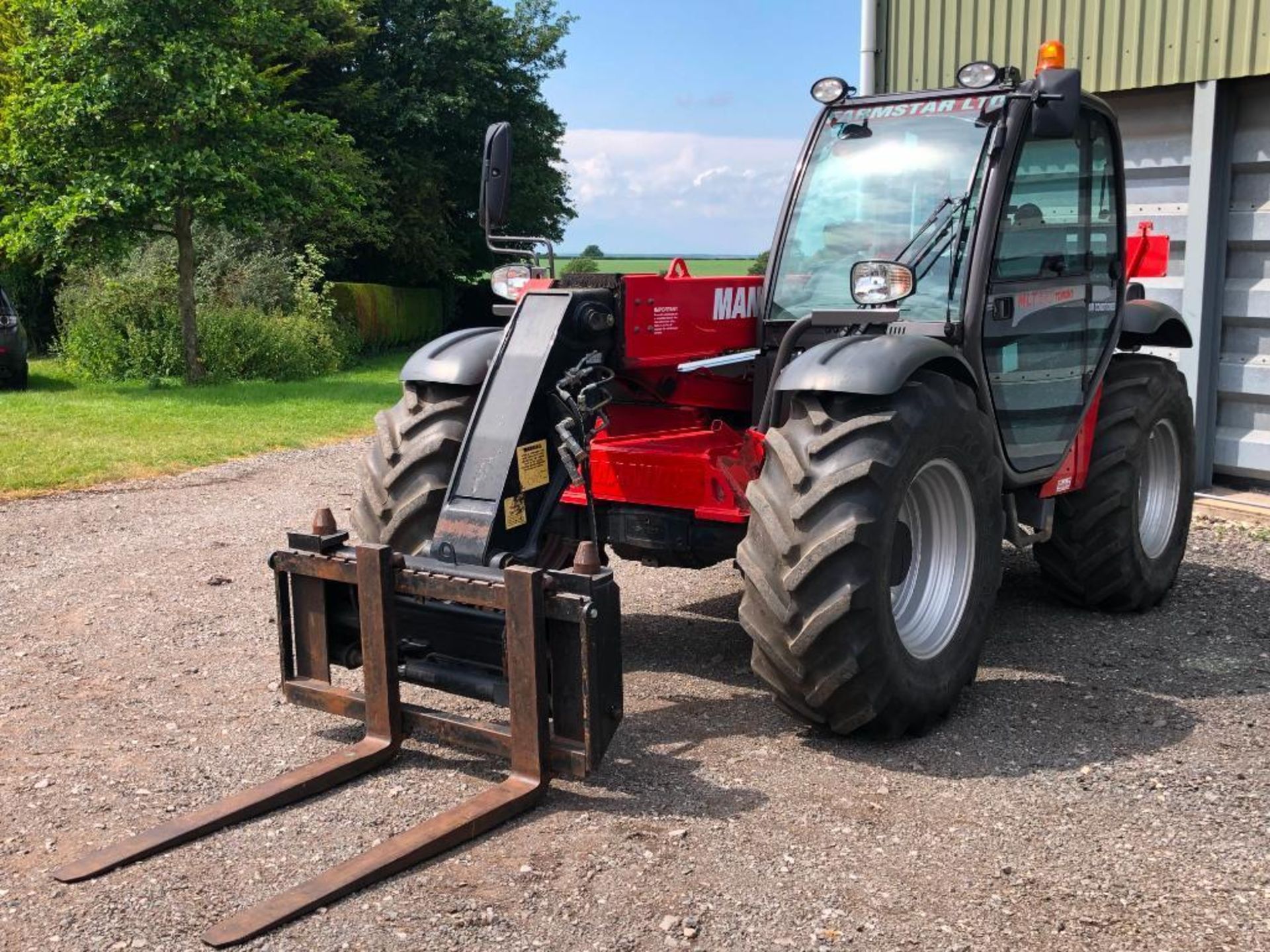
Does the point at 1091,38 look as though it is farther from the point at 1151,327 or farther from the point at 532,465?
the point at 532,465

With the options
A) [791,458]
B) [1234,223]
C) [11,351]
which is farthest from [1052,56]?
[11,351]

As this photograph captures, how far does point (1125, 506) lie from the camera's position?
21.4 ft

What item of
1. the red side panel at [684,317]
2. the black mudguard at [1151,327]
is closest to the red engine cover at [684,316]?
the red side panel at [684,317]

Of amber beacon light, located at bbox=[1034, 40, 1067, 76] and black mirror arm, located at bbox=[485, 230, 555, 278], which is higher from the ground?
amber beacon light, located at bbox=[1034, 40, 1067, 76]

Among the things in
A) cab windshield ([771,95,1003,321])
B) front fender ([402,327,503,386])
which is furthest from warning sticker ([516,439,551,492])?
cab windshield ([771,95,1003,321])

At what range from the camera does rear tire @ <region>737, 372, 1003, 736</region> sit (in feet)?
14.4

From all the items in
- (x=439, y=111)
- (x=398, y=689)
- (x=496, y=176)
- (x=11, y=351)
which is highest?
(x=439, y=111)

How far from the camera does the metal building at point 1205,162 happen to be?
8750mm

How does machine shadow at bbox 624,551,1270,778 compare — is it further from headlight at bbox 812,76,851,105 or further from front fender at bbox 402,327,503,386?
headlight at bbox 812,76,851,105

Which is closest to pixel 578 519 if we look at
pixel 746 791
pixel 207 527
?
pixel 746 791

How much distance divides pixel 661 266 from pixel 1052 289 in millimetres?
1738

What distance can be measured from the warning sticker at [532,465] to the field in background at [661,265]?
3.06 feet

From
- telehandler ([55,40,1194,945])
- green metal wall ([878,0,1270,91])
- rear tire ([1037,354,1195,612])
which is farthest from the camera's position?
green metal wall ([878,0,1270,91])

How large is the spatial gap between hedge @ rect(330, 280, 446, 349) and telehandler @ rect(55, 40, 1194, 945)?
18787 millimetres
